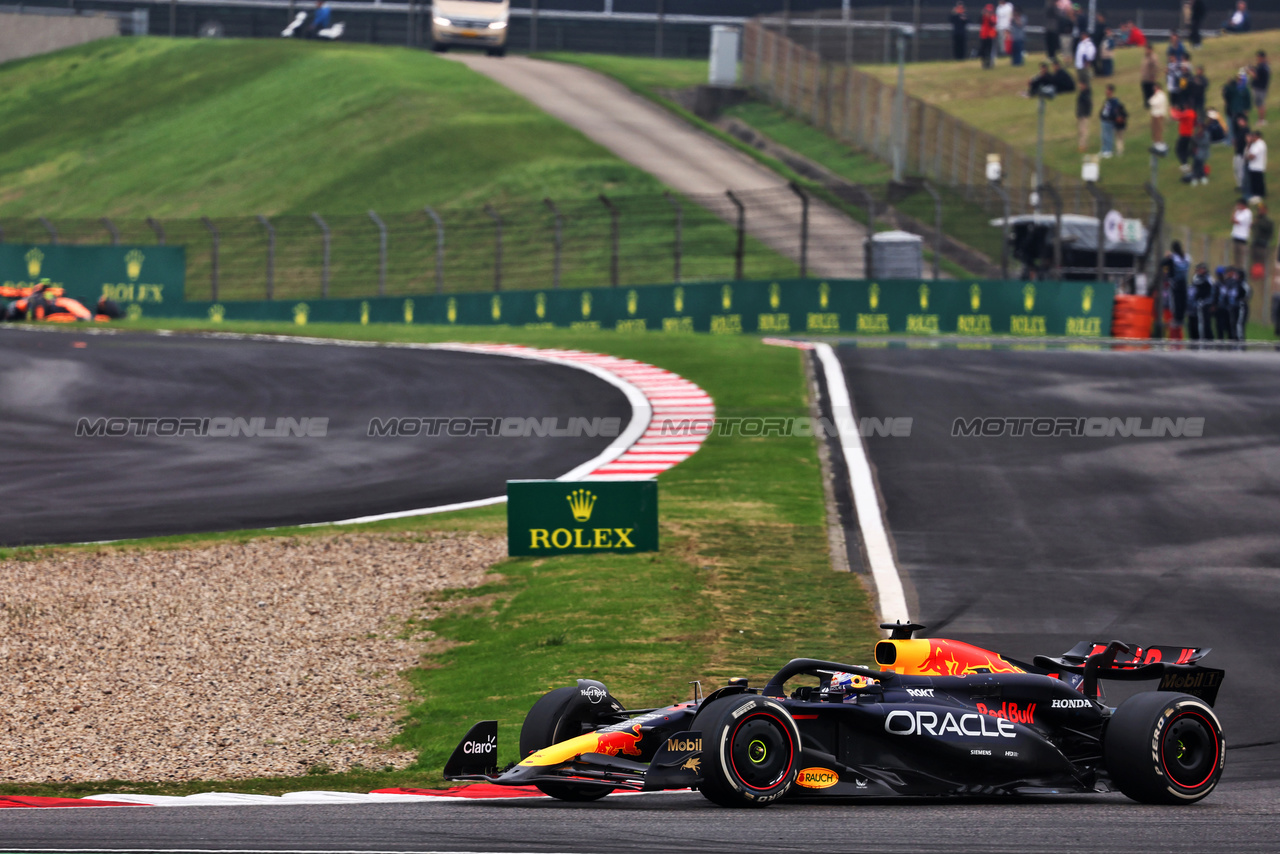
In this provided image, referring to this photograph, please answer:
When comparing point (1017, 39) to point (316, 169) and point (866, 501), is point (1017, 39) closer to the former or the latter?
point (316, 169)

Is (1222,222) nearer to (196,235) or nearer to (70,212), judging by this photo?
(196,235)

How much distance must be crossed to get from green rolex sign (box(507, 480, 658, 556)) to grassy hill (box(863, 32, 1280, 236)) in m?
34.4

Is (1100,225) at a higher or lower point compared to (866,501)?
higher

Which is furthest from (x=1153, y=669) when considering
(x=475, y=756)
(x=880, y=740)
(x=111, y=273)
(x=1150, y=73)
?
(x=1150, y=73)

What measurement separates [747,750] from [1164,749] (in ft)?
7.23

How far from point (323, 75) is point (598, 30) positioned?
14760 millimetres

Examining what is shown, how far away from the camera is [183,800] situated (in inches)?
332

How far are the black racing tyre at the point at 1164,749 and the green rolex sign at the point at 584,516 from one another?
22.3 ft

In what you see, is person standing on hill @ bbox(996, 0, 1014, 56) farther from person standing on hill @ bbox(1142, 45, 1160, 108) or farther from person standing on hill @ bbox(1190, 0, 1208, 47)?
person standing on hill @ bbox(1142, 45, 1160, 108)

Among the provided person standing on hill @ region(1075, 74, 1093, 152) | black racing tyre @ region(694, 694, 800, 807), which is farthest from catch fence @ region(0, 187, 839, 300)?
black racing tyre @ region(694, 694, 800, 807)

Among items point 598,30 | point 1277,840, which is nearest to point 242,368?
point 1277,840

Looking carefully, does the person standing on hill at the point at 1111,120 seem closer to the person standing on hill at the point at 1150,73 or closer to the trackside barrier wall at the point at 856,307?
the person standing on hill at the point at 1150,73

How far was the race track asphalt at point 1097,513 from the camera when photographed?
12188 millimetres

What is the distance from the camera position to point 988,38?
64062 millimetres
